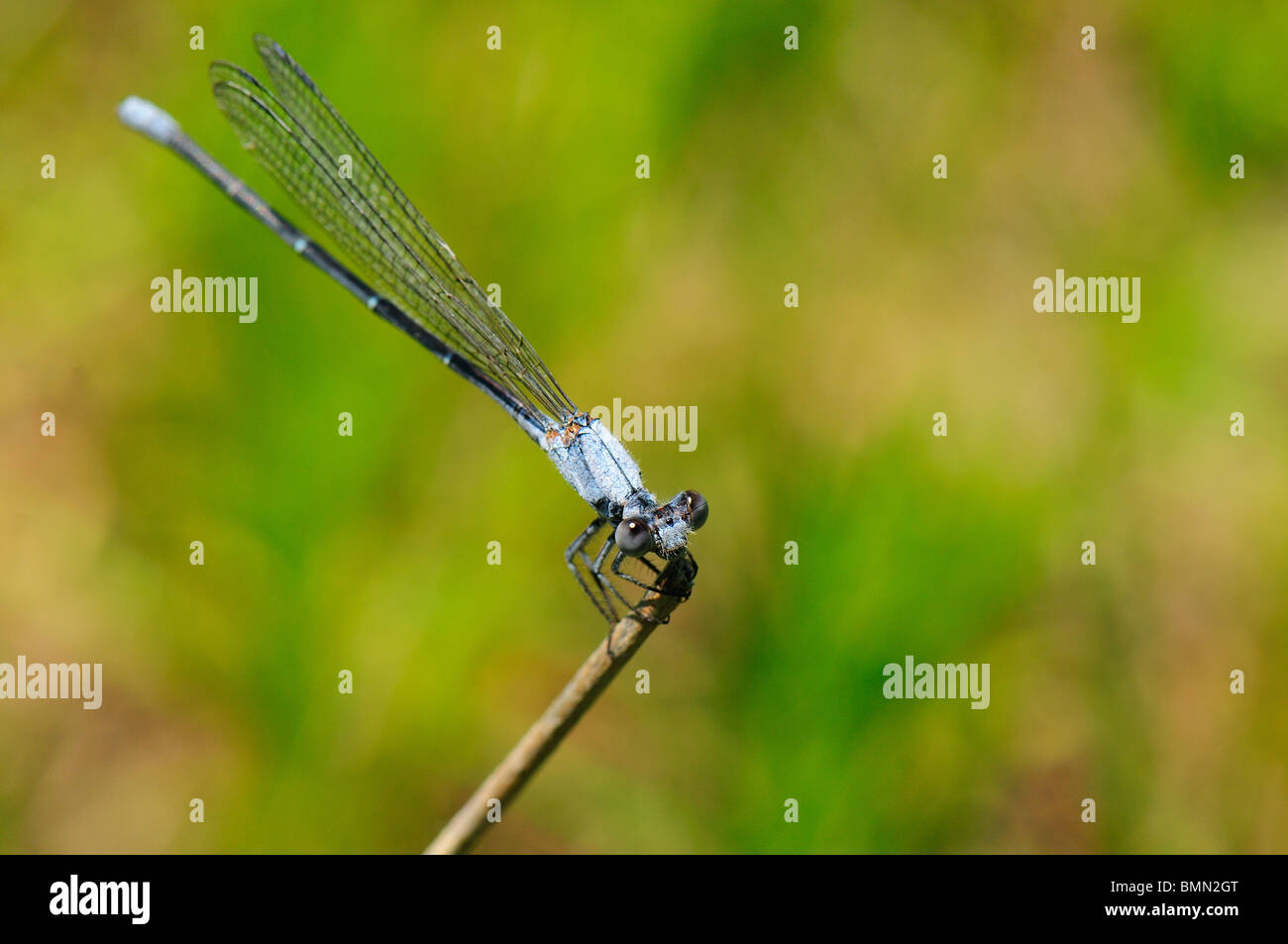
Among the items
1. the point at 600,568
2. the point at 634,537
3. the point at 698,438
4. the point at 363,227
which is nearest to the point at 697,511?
the point at 634,537

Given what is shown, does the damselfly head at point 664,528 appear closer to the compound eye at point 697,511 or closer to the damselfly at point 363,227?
the compound eye at point 697,511

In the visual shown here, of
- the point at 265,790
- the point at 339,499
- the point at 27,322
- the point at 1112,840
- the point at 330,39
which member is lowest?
the point at 1112,840

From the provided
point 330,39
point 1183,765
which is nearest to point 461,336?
point 330,39

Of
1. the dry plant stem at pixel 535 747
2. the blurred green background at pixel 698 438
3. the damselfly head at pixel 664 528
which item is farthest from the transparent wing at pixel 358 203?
the dry plant stem at pixel 535 747

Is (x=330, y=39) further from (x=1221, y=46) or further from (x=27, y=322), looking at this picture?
(x=1221, y=46)

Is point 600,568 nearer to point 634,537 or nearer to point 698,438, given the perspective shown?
point 634,537

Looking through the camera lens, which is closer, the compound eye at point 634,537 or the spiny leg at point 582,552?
the compound eye at point 634,537
